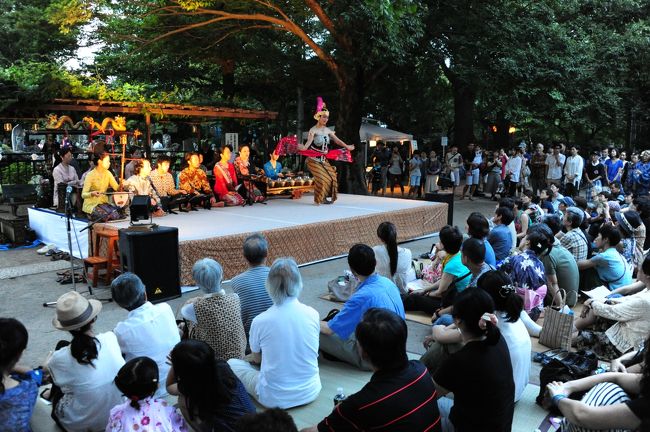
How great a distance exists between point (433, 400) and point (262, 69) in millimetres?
16844

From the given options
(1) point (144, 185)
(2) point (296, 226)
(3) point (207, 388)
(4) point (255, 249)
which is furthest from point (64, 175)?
(3) point (207, 388)

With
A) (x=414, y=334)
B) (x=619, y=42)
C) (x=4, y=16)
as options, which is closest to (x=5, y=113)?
(x=414, y=334)

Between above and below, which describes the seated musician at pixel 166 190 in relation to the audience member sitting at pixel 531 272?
above

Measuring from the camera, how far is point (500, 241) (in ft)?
19.2

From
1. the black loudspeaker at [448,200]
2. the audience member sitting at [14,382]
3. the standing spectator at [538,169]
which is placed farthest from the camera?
the standing spectator at [538,169]

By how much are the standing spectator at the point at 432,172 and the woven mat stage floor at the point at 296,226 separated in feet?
14.6

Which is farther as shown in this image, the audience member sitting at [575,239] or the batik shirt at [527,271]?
the audience member sitting at [575,239]

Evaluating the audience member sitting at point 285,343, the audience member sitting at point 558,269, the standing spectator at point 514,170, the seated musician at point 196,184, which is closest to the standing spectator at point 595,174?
the standing spectator at point 514,170

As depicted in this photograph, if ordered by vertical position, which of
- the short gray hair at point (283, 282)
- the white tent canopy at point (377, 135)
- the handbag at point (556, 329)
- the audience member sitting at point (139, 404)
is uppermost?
the white tent canopy at point (377, 135)

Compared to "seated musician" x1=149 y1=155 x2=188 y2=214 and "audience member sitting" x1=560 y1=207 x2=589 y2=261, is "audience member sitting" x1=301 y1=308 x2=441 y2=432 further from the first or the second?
"seated musician" x1=149 y1=155 x2=188 y2=214

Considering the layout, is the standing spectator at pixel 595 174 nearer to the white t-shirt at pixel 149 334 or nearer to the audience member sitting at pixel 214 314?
the audience member sitting at pixel 214 314

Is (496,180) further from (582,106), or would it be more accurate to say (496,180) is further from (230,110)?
(230,110)

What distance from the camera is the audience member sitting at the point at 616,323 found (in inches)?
157

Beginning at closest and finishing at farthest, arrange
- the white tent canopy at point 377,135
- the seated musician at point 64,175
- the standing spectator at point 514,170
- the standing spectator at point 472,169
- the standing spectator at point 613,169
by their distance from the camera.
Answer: the seated musician at point 64,175 < the standing spectator at point 613,169 < the standing spectator at point 514,170 < the standing spectator at point 472,169 < the white tent canopy at point 377,135
